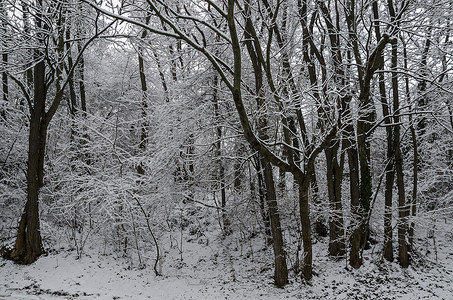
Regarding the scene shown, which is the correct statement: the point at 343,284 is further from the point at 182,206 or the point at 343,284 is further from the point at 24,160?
the point at 24,160

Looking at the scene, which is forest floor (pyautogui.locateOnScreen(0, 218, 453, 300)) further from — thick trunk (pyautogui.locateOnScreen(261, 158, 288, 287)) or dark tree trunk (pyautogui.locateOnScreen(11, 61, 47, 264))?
dark tree trunk (pyautogui.locateOnScreen(11, 61, 47, 264))

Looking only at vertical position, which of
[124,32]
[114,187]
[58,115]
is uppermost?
[124,32]

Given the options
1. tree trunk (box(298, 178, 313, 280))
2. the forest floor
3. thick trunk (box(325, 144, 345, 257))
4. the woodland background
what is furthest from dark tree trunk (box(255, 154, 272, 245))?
thick trunk (box(325, 144, 345, 257))

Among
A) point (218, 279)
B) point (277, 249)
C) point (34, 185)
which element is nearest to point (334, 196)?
point (277, 249)

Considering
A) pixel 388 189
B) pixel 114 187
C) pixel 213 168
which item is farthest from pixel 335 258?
pixel 114 187

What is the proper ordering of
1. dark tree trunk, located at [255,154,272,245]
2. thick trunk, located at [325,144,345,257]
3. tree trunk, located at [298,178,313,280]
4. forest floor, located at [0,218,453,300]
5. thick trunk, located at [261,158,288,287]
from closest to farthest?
tree trunk, located at [298,178,313,280] < forest floor, located at [0,218,453,300] < thick trunk, located at [261,158,288,287] < thick trunk, located at [325,144,345,257] < dark tree trunk, located at [255,154,272,245]

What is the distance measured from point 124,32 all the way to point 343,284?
825 cm

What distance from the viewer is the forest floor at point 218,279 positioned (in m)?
6.57

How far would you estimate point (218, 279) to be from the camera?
7.69m

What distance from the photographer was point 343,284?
6926 mm

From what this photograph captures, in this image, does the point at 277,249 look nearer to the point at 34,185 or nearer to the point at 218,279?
the point at 218,279

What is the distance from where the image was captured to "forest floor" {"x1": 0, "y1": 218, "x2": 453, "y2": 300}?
6.57 metres

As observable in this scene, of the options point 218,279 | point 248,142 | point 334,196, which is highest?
point 248,142

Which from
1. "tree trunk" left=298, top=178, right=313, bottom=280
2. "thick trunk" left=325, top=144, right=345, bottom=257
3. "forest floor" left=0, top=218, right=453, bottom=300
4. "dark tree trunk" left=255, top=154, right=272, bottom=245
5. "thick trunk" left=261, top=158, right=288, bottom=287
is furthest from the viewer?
"dark tree trunk" left=255, top=154, right=272, bottom=245
